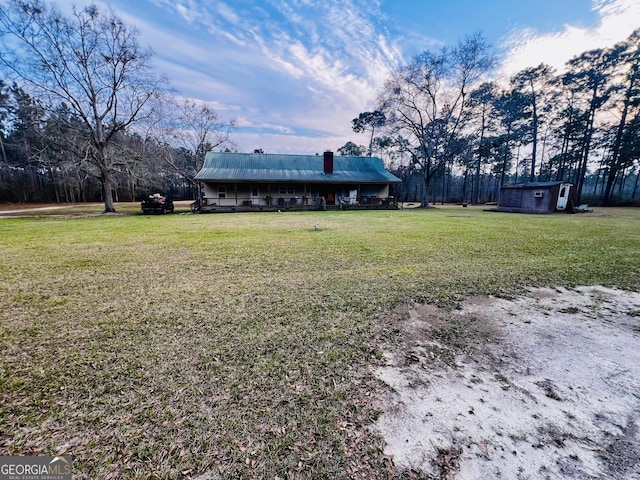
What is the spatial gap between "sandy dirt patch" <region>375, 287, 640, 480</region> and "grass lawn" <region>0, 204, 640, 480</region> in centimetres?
26

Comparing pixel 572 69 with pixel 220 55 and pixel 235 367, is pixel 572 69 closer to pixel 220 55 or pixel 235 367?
pixel 220 55

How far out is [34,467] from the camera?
1.44 metres

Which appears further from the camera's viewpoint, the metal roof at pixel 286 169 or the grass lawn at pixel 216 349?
the metal roof at pixel 286 169

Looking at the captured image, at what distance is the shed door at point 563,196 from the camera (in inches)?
707

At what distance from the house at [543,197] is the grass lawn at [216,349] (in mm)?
15141

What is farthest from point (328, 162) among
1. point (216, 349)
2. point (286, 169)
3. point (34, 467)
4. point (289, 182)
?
point (34, 467)

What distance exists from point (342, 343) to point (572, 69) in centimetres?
3850

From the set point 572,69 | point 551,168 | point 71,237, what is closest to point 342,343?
point 71,237

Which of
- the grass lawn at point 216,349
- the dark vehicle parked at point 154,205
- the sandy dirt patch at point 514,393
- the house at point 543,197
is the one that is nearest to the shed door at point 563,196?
the house at point 543,197

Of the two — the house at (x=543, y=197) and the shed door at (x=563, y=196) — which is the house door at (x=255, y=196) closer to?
the house at (x=543, y=197)

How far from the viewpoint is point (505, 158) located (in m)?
33.8

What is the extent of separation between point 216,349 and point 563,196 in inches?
962

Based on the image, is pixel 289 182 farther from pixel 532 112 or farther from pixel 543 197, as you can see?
pixel 532 112

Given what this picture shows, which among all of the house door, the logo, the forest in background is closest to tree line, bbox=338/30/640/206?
the forest in background
